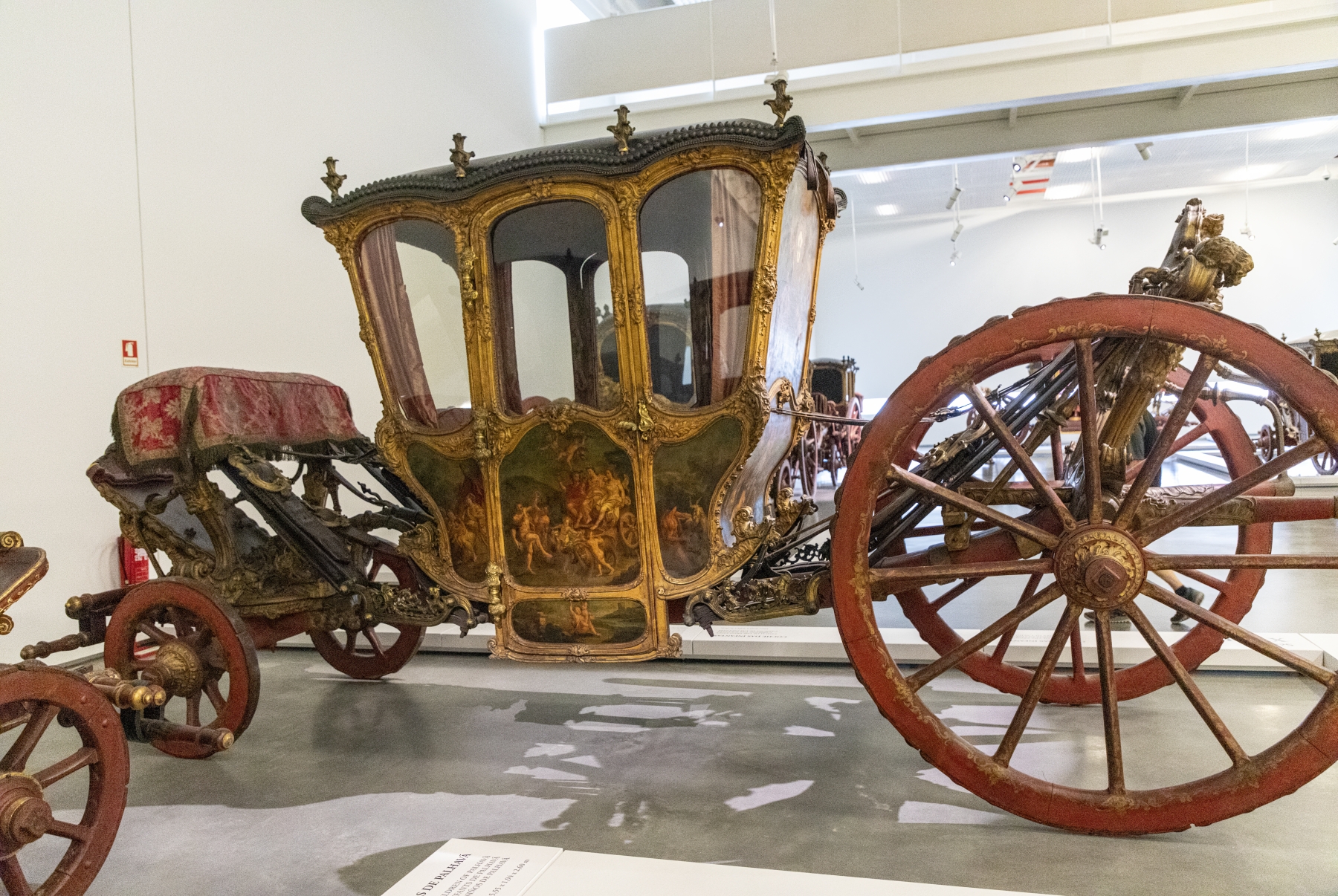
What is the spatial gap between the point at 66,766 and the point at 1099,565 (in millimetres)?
2534

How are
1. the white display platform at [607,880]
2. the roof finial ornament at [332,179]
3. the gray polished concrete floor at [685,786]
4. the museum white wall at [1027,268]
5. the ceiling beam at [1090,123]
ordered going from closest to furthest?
1. the white display platform at [607,880]
2. the gray polished concrete floor at [685,786]
3. the roof finial ornament at [332,179]
4. the ceiling beam at [1090,123]
5. the museum white wall at [1027,268]

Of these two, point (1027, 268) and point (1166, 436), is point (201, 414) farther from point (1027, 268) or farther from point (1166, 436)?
point (1027, 268)

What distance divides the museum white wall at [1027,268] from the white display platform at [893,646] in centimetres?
645

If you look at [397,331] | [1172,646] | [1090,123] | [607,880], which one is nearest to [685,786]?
[607,880]

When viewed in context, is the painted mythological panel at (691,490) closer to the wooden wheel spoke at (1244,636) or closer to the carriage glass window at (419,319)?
the carriage glass window at (419,319)

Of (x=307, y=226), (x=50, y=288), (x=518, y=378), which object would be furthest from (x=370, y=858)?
(x=307, y=226)

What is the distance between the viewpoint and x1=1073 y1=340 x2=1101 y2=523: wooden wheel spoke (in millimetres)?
2145

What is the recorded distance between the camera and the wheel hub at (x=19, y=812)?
6.14 ft

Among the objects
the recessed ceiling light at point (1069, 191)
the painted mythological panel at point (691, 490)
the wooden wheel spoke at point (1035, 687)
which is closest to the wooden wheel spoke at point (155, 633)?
the painted mythological panel at point (691, 490)

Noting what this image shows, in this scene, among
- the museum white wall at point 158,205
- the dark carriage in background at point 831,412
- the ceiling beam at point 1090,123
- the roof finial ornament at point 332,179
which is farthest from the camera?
the dark carriage in background at point 831,412

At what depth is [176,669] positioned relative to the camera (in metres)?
3.04

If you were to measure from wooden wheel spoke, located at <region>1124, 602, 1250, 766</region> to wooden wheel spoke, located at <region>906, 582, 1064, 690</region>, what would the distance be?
192 millimetres

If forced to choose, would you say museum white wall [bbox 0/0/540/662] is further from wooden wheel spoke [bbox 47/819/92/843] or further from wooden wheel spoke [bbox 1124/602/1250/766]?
wooden wheel spoke [bbox 1124/602/1250/766]

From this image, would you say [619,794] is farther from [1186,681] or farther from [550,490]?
[1186,681]
